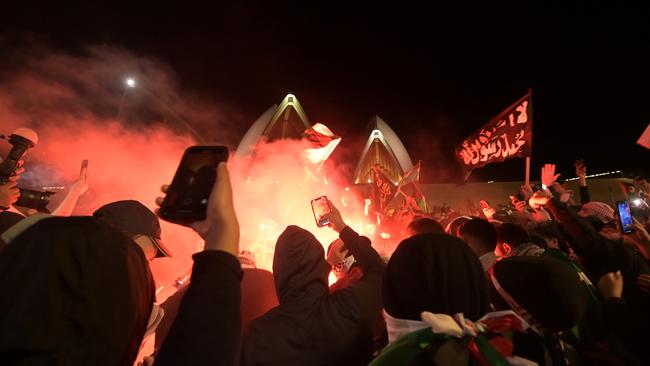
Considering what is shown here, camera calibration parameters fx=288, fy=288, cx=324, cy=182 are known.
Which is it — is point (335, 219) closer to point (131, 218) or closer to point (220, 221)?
point (131, 218)

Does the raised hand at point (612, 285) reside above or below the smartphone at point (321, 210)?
below

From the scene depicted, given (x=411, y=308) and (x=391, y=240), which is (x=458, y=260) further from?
(x=391, y=240)

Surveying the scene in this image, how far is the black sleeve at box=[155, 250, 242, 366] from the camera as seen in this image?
650 mm

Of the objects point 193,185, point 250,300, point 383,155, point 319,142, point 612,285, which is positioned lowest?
point 250,300

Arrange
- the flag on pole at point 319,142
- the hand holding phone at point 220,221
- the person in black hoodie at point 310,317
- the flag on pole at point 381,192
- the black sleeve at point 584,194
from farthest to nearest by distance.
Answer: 1. the flag on pole at point 319,142
2. the flag on pole at point 381,192
3. the black sleeve at point 584,194
4. the person in black hoodie at point 310,317
5. the hand holding phone at point 220,221

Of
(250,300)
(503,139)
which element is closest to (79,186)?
(250,300)

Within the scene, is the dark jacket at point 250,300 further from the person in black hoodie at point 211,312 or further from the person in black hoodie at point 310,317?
the person in black hoodie at point 211,312

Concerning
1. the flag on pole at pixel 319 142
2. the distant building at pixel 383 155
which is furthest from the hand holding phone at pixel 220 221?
the distant building at pixel 383 155

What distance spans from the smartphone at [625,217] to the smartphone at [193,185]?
402cm

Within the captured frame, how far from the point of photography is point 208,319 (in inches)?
26.9

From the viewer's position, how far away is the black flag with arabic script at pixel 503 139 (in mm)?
5895

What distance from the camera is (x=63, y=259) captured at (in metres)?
0.65

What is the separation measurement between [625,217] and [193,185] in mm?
4222

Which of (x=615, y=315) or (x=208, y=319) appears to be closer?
(x=208, y=319)
